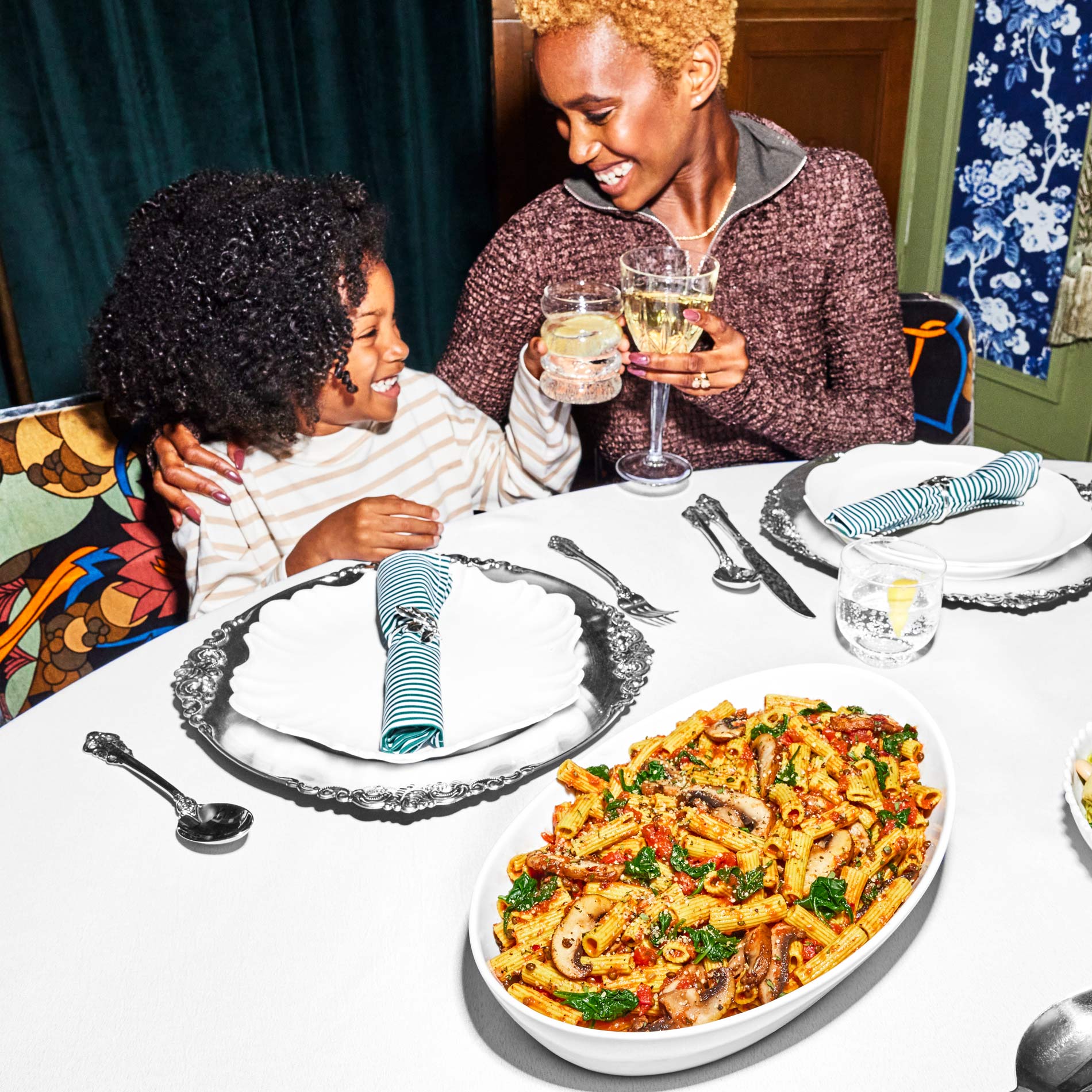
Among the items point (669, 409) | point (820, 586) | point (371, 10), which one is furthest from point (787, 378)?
point (371, 10)

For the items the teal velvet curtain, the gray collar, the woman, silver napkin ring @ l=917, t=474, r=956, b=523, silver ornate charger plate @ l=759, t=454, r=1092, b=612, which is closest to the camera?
silver ornate charger plate @ l=759, t=454, r=1092, b=612

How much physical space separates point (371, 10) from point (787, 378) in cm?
159

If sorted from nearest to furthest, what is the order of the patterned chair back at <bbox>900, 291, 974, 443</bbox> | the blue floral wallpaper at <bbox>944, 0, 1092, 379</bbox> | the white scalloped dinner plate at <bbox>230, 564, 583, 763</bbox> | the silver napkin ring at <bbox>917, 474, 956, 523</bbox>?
the white scalloped dinner plate at <bbox>230, 564, 583, 763</bbox> < the silver napkin ring at <bbox>917, 474, 956, 523</bbox> < the patterned chair back at <bbox>900, 291, 974, 443</bbox> < the blue floral wallpaper at <bbox>944, 0, 1092, 379</bbox>

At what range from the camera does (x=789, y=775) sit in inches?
33.1

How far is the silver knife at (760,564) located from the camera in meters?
1.14

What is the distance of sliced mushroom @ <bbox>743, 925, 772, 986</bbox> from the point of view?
686mm

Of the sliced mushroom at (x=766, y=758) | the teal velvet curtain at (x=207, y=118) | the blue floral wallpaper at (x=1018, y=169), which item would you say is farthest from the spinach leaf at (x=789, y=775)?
the blue floral wallpaper at (x=1018, y=169)

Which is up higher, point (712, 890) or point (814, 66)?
point (814, 66)

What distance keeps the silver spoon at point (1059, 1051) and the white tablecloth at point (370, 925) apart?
0.02m

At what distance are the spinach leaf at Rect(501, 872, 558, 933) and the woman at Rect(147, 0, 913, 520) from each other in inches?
37.8

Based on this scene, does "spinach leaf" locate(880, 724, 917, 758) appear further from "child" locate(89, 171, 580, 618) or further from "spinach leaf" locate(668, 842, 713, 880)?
"child" locate(89, 171, 580, 618)

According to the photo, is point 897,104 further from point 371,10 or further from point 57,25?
point 57,25

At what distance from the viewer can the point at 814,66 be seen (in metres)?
2.93

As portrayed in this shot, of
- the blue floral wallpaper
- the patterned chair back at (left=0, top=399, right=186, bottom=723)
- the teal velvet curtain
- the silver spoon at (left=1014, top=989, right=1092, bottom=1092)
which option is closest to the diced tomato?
the silver spoon at (left=1014, top=989, right=1092, bottom=1092)
